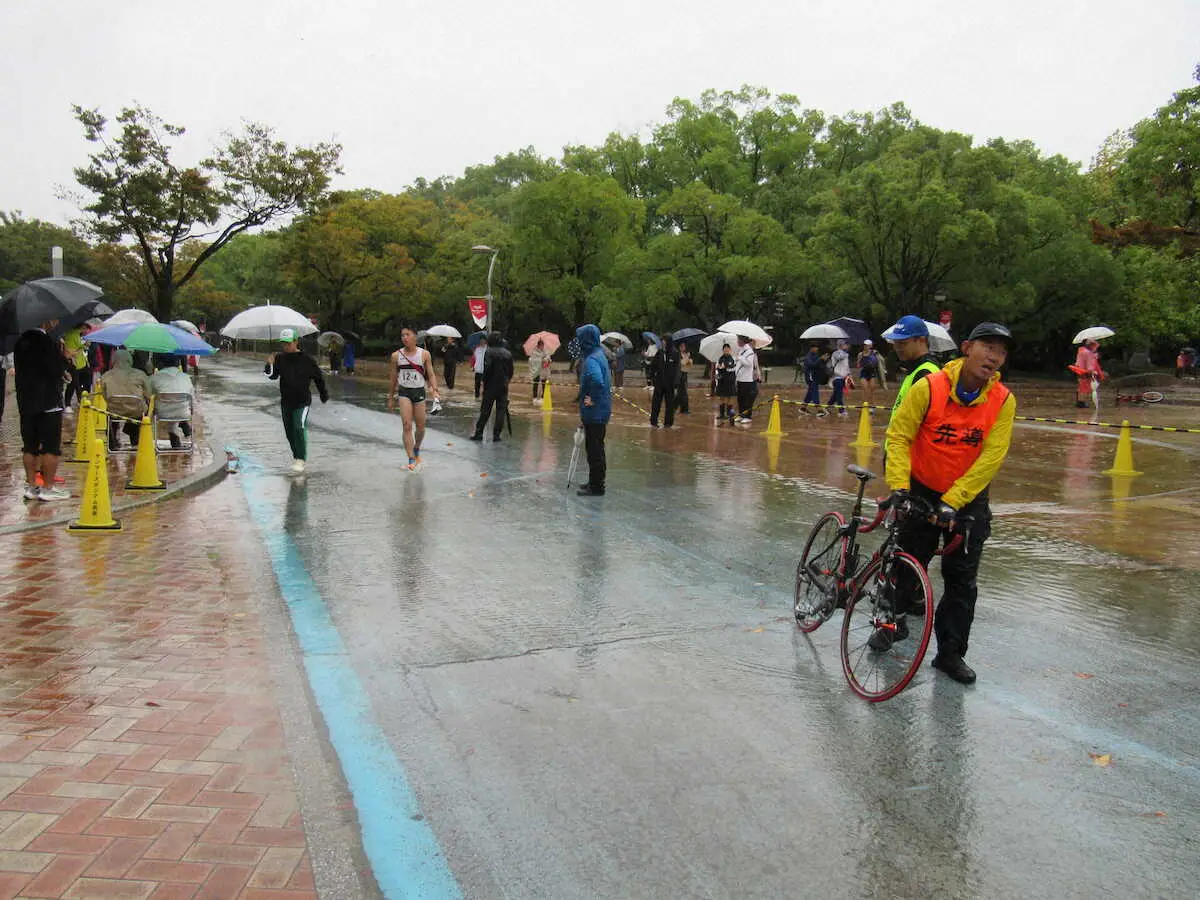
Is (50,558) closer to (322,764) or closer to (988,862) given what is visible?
(322,764)

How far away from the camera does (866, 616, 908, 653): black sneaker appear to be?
5113 mm

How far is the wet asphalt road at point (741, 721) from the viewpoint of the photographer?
3451 millimetres

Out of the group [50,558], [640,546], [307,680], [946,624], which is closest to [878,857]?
→ [946,624]

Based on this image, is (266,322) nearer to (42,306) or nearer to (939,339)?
(42,306)

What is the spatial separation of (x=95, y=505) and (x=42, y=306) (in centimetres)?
200

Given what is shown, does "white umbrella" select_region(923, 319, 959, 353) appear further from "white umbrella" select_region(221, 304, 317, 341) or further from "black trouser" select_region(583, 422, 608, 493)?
"white umbrella" select_region(221, 304, 317, 341)

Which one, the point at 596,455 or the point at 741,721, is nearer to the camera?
the point at 741,721

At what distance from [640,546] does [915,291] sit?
3341 cm

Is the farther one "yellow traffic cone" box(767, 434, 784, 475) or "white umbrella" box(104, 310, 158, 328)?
"yellow traffic cone" box(767, 434, 784, 475)

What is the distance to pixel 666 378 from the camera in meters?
19.5

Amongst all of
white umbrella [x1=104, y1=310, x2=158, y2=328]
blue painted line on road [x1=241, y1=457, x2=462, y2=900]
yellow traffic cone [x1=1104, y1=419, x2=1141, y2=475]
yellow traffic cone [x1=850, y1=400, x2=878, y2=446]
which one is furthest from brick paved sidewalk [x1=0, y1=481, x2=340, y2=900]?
yellow traffic cone [x1=850, y1=400, x2=878, y2=446]

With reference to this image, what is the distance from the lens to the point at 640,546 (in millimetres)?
8484

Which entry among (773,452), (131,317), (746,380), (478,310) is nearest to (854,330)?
(746,380)

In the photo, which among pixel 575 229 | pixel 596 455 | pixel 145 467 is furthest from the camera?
pixel 575 229
